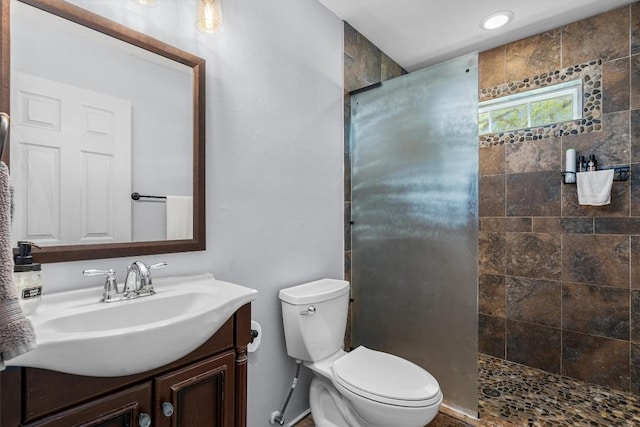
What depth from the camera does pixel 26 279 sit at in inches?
31.1

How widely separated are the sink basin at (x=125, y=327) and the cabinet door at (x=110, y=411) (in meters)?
0.07

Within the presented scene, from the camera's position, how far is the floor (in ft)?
5.74

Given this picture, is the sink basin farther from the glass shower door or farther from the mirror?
the glass shower door

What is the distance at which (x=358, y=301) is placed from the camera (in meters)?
2.18

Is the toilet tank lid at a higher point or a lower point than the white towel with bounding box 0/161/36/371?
lower

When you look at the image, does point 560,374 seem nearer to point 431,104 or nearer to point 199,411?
point 431,104

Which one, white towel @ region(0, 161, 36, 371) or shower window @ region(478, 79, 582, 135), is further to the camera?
shower window @ region(478, 79, 582, 135)

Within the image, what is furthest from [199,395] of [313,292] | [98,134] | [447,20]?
[447,20]

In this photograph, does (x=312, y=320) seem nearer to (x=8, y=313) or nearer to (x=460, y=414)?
(x=460, y=414)

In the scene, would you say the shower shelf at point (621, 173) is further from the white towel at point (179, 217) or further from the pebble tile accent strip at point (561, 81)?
the white towel at point (179, 217)

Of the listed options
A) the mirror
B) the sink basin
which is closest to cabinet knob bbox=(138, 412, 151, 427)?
the sink basin

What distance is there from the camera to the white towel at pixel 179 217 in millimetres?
1252

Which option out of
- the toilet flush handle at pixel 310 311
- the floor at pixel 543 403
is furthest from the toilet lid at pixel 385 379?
the floor at pixel 543 403

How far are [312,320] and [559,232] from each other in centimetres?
195
